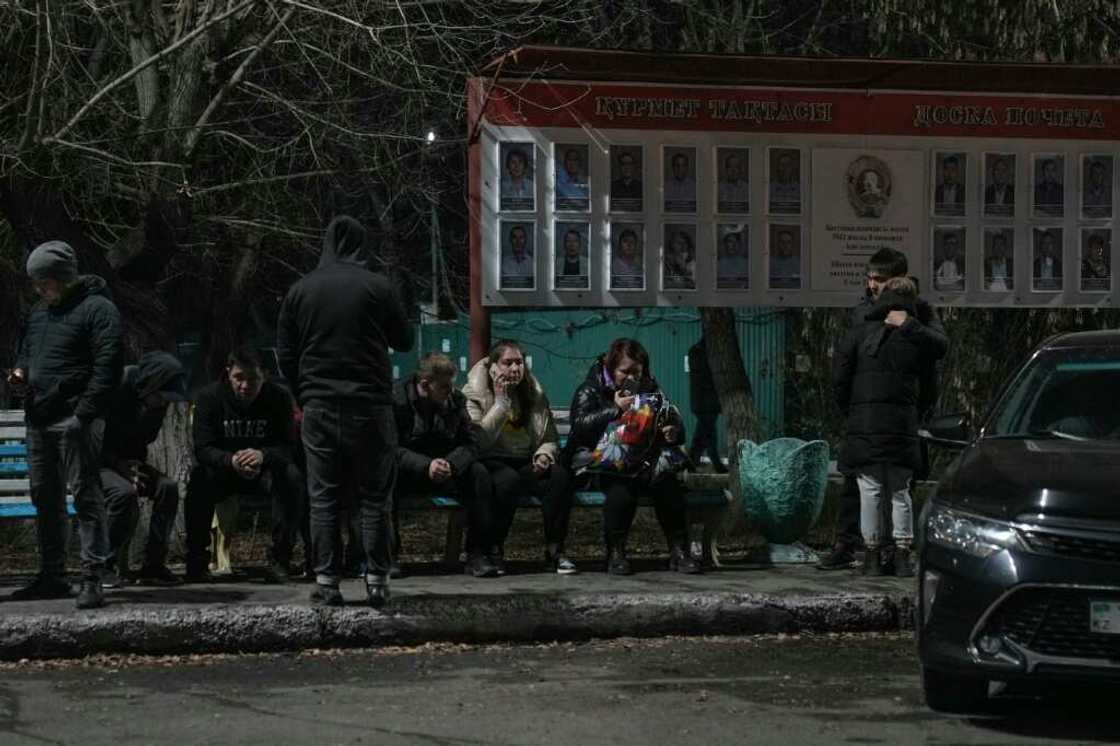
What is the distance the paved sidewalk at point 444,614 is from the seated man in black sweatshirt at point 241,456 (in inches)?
13.9

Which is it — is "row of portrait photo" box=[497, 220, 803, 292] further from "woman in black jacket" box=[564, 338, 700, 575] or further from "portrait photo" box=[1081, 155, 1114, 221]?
"portrait photo" box=[1081, 155, 1114, 221]

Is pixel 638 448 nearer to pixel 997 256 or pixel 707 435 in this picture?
pixel 997 256

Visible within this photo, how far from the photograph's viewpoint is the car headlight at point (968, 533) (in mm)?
6109

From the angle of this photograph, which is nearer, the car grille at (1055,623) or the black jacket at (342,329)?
the car grille at (1055,623)

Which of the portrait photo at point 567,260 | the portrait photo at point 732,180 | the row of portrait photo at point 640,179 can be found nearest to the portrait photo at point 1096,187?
the row of portrait photo at point 640,179

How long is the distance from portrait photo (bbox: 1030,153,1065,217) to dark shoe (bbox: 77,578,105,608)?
597 cm

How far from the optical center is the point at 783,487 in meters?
10.2

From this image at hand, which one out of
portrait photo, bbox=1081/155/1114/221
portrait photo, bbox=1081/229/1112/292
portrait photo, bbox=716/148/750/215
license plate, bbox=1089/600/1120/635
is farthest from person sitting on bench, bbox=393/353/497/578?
license plate, bbox=1089/600/1120/635

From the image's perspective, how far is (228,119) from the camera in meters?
13.5

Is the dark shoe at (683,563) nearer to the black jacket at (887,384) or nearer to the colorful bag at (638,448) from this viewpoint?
the colorful bag at (638,448)

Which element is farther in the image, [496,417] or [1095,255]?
[1095,255]

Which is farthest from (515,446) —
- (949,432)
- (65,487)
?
(949,432)

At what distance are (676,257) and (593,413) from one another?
3.69 ft

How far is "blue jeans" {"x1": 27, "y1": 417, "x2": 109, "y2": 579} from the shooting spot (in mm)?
8500
